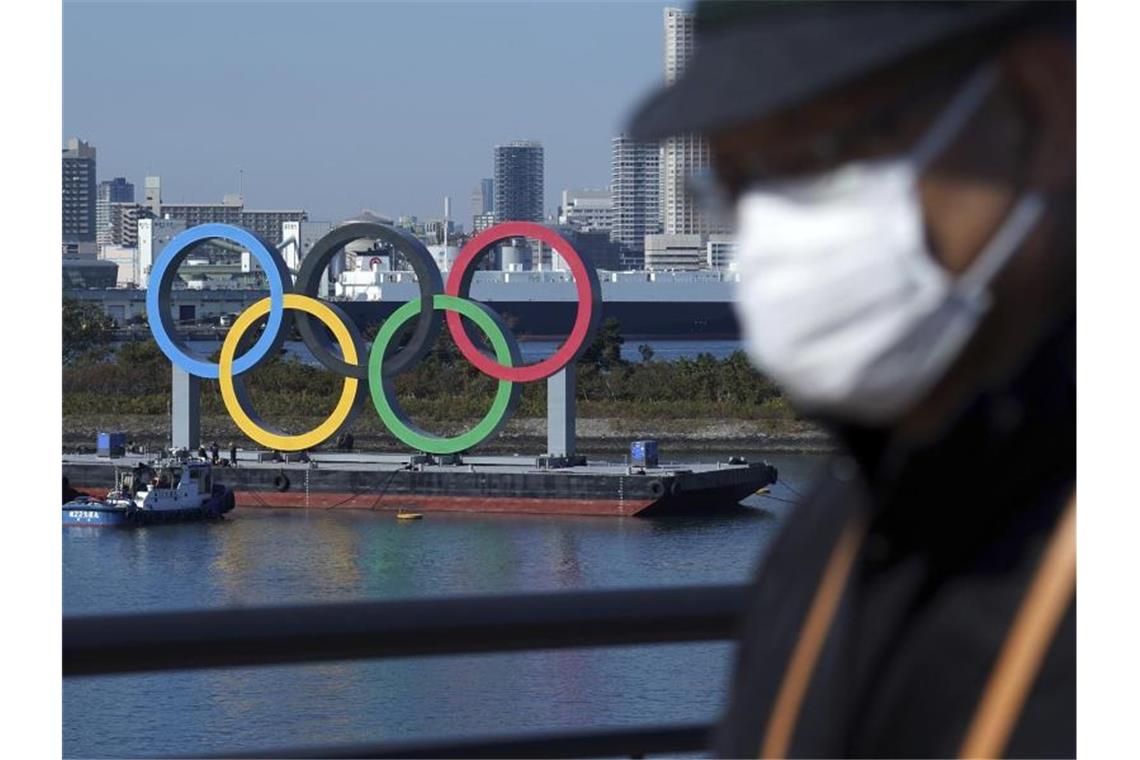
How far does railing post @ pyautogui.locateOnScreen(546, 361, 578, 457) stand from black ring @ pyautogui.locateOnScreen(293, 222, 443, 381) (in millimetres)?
1729

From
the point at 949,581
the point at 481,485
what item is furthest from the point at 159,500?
the point at 949,581

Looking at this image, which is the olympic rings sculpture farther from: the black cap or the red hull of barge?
the black cap

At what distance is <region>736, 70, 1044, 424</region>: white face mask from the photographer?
29.0 inches

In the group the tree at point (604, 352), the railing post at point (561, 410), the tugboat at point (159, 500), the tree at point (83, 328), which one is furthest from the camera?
the tree at point (604, 352)

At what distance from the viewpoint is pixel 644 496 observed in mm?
23062

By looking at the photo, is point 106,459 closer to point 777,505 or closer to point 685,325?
point 777,505

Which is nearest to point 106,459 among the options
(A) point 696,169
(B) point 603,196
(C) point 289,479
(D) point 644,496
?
(C) point 289,479

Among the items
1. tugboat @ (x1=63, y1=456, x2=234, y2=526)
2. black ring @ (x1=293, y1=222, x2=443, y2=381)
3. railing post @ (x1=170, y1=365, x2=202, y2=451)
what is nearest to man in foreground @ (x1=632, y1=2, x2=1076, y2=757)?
black ring @ (x1=293, y1=222, x2=443, y2=381)

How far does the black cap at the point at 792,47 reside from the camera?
726mm

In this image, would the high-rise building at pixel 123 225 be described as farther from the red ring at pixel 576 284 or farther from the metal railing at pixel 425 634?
the metal railing at pixel 425 634

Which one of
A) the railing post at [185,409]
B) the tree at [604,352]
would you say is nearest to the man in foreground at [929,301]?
the railing post at [185,409]

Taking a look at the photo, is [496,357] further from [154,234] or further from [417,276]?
[154,234]

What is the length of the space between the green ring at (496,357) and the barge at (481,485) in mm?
531

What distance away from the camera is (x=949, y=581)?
2.53 feet
